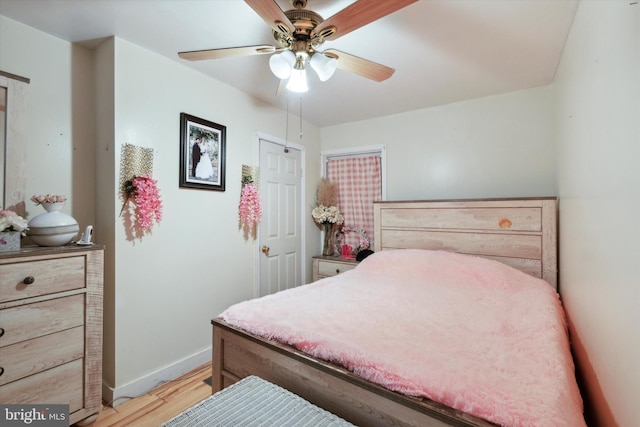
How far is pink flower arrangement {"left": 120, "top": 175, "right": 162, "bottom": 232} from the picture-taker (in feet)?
6.33

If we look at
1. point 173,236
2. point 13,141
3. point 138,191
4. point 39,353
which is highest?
point 13,141

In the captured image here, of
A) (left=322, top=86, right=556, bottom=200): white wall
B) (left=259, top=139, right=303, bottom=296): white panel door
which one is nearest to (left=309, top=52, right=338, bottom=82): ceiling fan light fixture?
(left=259, top=139, right=303, bottom=296): white panel door

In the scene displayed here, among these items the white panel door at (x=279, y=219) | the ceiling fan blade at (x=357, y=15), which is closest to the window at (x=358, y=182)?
the white panel door at (x=279, y=219)

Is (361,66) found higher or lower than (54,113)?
higher

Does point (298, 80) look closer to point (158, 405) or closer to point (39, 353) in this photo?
point (39, 353)

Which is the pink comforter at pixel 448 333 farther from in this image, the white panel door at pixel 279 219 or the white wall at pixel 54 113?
the white wall at pixel 54 113

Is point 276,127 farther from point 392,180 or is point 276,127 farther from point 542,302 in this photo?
point 542,302

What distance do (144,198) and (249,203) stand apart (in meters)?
0.93

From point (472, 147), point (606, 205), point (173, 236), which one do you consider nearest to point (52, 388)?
point (173, 236)

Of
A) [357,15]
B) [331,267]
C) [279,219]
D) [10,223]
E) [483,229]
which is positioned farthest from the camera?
[331,267]

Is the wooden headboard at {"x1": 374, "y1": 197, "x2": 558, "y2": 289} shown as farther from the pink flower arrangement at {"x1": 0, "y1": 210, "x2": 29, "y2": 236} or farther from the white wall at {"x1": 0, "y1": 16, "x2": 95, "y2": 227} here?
the pink flower arrangement at {"x1": 0, "y1": 210, "x2": 29, "y2": 236}

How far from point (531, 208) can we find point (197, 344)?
9.49ft

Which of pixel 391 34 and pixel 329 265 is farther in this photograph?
pixel 329 265

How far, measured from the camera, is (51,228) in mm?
1604
